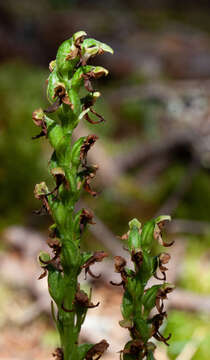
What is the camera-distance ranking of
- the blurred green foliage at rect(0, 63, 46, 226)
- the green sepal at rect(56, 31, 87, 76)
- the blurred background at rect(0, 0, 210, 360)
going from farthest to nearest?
1. the blurred green foliage at rect(0, 63, 46, 226)
2. the blurred background at rect(0, 0, 210, 360)
3. the green sepal at rect(56, 31, 87, 76)

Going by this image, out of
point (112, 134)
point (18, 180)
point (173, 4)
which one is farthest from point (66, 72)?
point (173, 4)

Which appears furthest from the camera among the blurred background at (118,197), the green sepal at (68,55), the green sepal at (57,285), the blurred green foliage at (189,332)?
the blurred background at (118,197)

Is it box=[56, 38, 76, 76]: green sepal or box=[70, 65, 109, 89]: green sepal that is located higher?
box=[56, 38, 76, 76]: green sepal

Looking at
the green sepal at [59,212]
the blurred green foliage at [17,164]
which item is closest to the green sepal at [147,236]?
the green sepal at [59,212]

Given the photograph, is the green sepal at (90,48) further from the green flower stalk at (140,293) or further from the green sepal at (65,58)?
the green flower stalk at (140,293)

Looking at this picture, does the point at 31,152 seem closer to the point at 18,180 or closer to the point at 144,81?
the point at 18,180

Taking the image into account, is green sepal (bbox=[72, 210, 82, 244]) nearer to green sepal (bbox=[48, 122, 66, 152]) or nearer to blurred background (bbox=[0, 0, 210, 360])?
green sepal (bbox=[48, 122, 66, 152])

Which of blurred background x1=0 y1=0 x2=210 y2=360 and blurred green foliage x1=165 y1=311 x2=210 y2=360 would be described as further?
blurred background x1=0 y1=0 x2=210 y2=360

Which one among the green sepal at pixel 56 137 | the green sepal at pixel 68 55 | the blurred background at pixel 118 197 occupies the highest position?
the blurred background at pixel 118 197

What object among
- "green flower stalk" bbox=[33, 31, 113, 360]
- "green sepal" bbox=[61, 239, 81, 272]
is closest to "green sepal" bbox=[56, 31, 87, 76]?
"green flower stalk" bbox=[33, 31, 113, 360]
